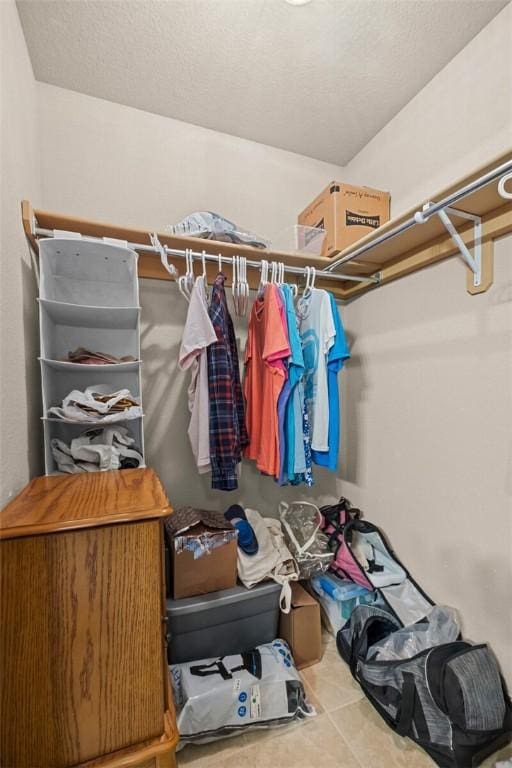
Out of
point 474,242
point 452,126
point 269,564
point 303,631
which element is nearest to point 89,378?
point 269,564

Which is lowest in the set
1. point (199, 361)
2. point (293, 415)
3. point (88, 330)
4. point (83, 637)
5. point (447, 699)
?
point (447, 699)

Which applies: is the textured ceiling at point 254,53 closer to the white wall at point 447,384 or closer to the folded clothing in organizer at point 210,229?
the white wall at point 447,384

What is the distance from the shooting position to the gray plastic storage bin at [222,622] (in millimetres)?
1238

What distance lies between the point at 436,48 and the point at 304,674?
2.66 meters

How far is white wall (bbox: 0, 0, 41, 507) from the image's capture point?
2.87 ft

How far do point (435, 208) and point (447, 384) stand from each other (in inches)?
26.5

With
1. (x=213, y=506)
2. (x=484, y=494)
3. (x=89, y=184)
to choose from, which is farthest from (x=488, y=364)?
(x=89, y=184)

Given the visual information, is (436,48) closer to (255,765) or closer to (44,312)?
(44,312)

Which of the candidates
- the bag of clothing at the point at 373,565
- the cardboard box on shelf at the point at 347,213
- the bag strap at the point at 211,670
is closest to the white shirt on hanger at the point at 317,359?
the cardboard box on shelf at the point at 347,213

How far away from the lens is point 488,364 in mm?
1210

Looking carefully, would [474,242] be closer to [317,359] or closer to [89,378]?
[317,359]

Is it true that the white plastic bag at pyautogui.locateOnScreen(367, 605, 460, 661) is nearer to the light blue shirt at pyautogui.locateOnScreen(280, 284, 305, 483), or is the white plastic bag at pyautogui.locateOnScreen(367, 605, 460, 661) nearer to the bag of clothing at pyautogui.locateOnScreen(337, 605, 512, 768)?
the bag of clothing at pyautogui.locateOnScreen(337, 605, 512, 768)

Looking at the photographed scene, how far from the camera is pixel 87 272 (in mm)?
1336

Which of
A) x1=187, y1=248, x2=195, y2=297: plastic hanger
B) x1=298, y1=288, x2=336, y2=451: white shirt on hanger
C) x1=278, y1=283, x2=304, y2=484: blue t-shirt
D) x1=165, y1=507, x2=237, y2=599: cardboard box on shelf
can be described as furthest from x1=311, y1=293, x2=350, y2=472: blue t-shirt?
x1=187, y1=248, x2=195, y2=297: plastic hanger
